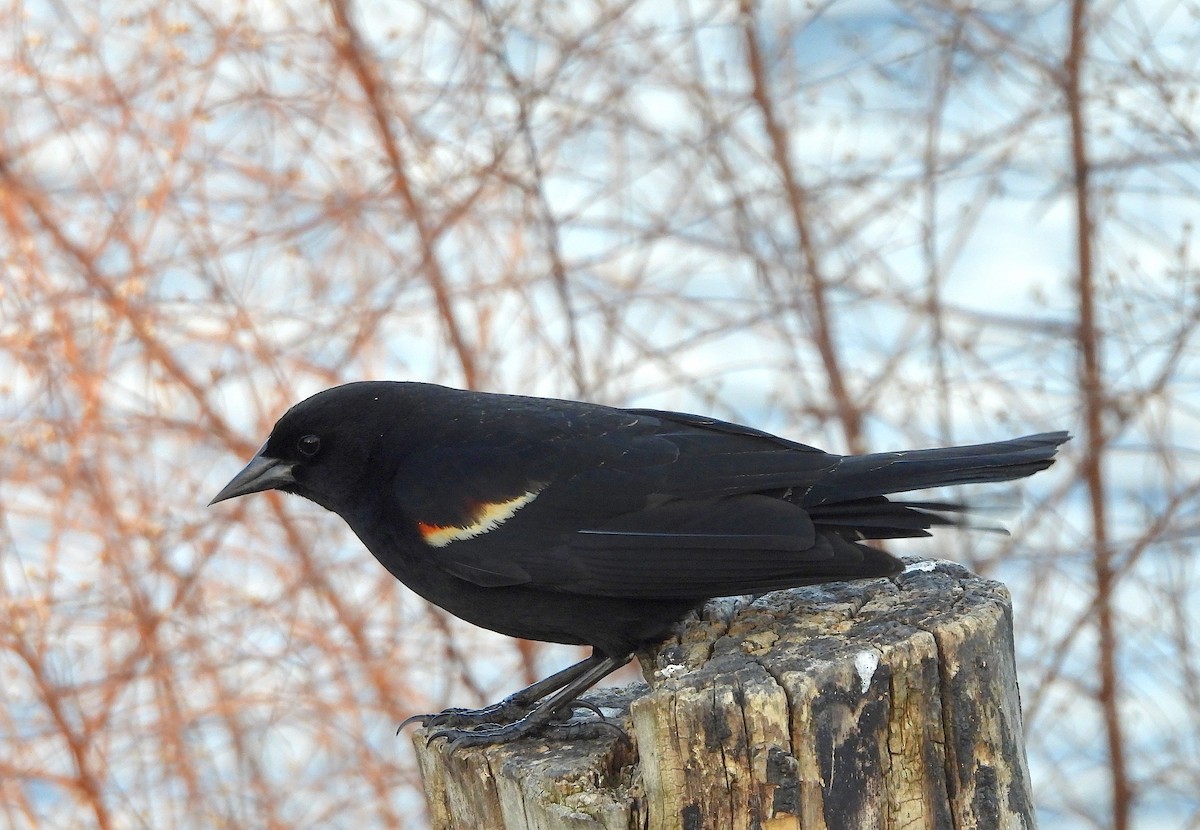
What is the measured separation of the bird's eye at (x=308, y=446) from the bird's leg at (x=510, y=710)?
70 centimetres

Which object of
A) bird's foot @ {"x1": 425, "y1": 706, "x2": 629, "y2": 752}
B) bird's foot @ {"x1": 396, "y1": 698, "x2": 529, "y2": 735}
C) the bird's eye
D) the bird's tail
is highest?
the bird's eye

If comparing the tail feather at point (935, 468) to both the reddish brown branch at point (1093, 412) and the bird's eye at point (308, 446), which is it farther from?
the reddish brown branch at point (1093, 412)

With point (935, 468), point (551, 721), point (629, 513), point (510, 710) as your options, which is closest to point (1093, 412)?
point (935, 468)

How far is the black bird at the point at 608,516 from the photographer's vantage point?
2721mm

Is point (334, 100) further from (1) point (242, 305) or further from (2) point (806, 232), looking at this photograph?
(2) point (806, 232)

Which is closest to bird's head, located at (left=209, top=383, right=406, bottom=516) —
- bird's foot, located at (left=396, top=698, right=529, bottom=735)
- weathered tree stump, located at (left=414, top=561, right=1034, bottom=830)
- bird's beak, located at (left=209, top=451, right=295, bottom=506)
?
bird's beak, located at (left=209, top=451, right=295, bottom=506)

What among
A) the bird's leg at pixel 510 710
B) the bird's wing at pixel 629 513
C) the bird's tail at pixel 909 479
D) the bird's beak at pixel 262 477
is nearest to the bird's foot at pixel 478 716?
the bird's leg at pixel 510 710

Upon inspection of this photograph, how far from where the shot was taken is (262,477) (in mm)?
3285

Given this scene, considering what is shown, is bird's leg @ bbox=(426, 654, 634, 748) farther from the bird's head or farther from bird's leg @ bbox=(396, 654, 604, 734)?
the bird's head

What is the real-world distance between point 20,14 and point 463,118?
1569mm

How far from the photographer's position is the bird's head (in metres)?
3.20

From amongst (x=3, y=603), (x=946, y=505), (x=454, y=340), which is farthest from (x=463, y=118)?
(x=946, y=505)

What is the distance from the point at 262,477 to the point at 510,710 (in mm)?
856

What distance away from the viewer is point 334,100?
4922mm
